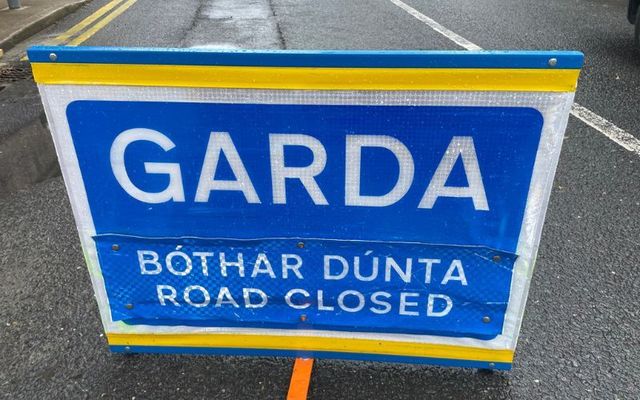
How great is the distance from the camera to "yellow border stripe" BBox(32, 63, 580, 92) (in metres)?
1.84

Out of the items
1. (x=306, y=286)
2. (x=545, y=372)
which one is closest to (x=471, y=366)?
(x=545, y=372)

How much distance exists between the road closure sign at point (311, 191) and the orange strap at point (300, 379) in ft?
0.17

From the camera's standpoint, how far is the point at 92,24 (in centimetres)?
891

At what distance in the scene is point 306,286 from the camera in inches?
90.5

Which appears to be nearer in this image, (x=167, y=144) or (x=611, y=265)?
(x=167, y=144)

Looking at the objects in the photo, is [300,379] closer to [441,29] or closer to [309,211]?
[309,211]

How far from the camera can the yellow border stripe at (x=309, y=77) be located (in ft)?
6.05

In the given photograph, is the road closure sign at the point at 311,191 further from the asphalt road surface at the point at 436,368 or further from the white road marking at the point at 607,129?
the white road marking at the point at 607,129

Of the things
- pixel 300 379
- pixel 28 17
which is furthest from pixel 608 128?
pixel 28 17

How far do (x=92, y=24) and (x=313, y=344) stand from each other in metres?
8.11

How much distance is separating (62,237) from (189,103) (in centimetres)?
193

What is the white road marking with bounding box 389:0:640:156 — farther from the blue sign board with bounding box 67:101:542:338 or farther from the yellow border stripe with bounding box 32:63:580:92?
the yellow border stripe with bounding box 32:63:580:92

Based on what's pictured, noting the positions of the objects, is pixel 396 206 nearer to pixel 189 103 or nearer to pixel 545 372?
pixel 189 103

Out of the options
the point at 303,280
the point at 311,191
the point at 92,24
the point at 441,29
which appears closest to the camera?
the point at 311,191
